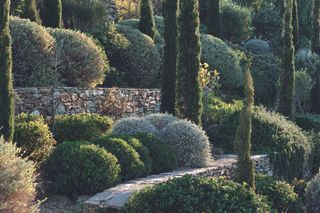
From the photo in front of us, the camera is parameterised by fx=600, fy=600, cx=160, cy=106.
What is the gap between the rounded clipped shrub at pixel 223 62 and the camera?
21.0 meters

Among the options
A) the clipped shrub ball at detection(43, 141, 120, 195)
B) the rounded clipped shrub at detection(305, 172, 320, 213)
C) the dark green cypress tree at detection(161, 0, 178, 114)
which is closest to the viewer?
the clipped shrub ball at detection(43, 141, 120, 195)

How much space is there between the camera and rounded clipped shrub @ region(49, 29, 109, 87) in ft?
45.9

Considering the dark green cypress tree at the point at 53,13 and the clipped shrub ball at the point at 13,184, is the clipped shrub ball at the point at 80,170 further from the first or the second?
the dark green cypress tree at the point at 53,13

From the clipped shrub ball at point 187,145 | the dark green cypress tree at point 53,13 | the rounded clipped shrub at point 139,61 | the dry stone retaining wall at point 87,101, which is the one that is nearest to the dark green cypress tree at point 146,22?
the rounded clipped shrub at point 139,61

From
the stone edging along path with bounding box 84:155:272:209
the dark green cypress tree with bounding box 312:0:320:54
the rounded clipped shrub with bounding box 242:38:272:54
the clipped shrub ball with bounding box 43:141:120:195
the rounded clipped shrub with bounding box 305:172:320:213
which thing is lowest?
the rounded clipped shrub with bounding box 305:172:320:213

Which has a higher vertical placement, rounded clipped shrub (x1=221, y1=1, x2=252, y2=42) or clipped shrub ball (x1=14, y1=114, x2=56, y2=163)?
rounded clipped shrub (x1=221, y1=1, x2=252, y2=42)

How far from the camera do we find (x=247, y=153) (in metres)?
9.27

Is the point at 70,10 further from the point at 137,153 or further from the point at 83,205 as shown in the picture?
the point at 83,205

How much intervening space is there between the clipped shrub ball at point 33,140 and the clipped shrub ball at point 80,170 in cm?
56

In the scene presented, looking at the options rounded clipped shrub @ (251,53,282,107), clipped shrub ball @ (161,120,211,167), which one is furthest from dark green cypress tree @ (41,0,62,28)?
rounded clipped shrub @ (251,53,282,107)

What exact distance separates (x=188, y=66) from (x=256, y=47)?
48.5 feet

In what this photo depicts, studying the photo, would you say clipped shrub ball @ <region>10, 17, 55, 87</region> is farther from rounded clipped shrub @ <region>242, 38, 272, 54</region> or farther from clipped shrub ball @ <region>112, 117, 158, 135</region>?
rounded clipped shrub @ <region>242, 38, 272, 54</region>

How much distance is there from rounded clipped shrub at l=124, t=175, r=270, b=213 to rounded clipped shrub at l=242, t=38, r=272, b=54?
1923 cm

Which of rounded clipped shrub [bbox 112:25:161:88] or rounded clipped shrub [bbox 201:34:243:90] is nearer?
rounded clipped shrub [bbox 112:25:161:88]
